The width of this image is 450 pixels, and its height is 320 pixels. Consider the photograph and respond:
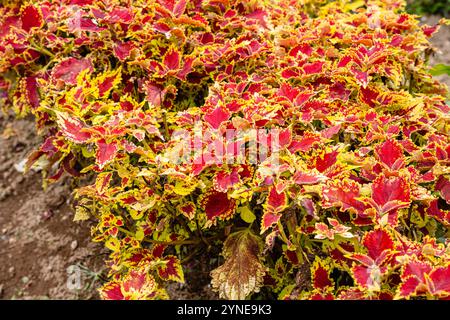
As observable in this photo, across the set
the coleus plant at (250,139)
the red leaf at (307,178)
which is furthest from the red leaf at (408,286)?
the red leaf at (307,178)

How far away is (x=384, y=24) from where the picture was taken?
2.00 meters

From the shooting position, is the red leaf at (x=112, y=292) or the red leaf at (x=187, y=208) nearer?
the red leaf at (x=112, y=292)

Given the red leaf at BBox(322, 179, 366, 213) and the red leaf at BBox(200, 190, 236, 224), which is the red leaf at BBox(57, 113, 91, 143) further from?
the red leaf at BBox(322, 179, 366, 213)

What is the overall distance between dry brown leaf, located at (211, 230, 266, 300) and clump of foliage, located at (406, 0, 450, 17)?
3.76 meters

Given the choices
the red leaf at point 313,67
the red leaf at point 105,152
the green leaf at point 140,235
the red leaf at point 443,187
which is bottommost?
the green leaf at point 140,235

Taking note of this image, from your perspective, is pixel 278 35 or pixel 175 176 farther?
pixel 278 35

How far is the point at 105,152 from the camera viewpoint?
1444mm

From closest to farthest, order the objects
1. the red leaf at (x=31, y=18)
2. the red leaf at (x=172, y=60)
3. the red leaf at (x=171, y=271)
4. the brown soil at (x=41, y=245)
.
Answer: the red leaf at (x=171, y=271)
the red leaf at (x=172, y=60)
the red leaf at (x=31, y=18)
the brown soil at (x=41, y=245)

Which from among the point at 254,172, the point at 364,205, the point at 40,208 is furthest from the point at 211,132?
the point at 40,208

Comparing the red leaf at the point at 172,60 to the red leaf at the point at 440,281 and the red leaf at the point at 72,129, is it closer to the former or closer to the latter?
the red leaf at the point at 72,129

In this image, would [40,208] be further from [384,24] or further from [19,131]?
[384,24]

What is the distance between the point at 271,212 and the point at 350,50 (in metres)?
0.78

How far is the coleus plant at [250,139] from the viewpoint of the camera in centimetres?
129
